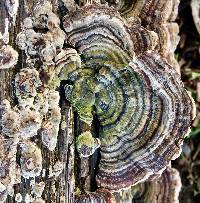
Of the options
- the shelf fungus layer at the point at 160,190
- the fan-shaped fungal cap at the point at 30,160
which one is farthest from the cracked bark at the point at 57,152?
the shelf fungus layer at the point at 160,190

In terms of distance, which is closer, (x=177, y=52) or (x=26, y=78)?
(x=26, y=78)

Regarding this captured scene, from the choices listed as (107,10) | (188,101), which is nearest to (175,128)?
(188,101)

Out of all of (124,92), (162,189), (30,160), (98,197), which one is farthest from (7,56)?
(162,189)

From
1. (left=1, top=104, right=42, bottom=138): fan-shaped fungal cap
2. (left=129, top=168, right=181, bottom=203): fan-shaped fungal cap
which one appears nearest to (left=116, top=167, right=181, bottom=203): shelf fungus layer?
(left=129, top=168, right=181, bottom=203): fan-shaped fungal cap

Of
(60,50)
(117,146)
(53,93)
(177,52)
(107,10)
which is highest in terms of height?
(177,52)

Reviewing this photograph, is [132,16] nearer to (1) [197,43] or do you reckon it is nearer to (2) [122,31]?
(2) [122,31]

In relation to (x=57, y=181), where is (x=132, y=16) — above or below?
above

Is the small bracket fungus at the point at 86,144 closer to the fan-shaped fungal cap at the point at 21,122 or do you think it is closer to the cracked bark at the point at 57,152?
the cracked bark at the point at 57,152
